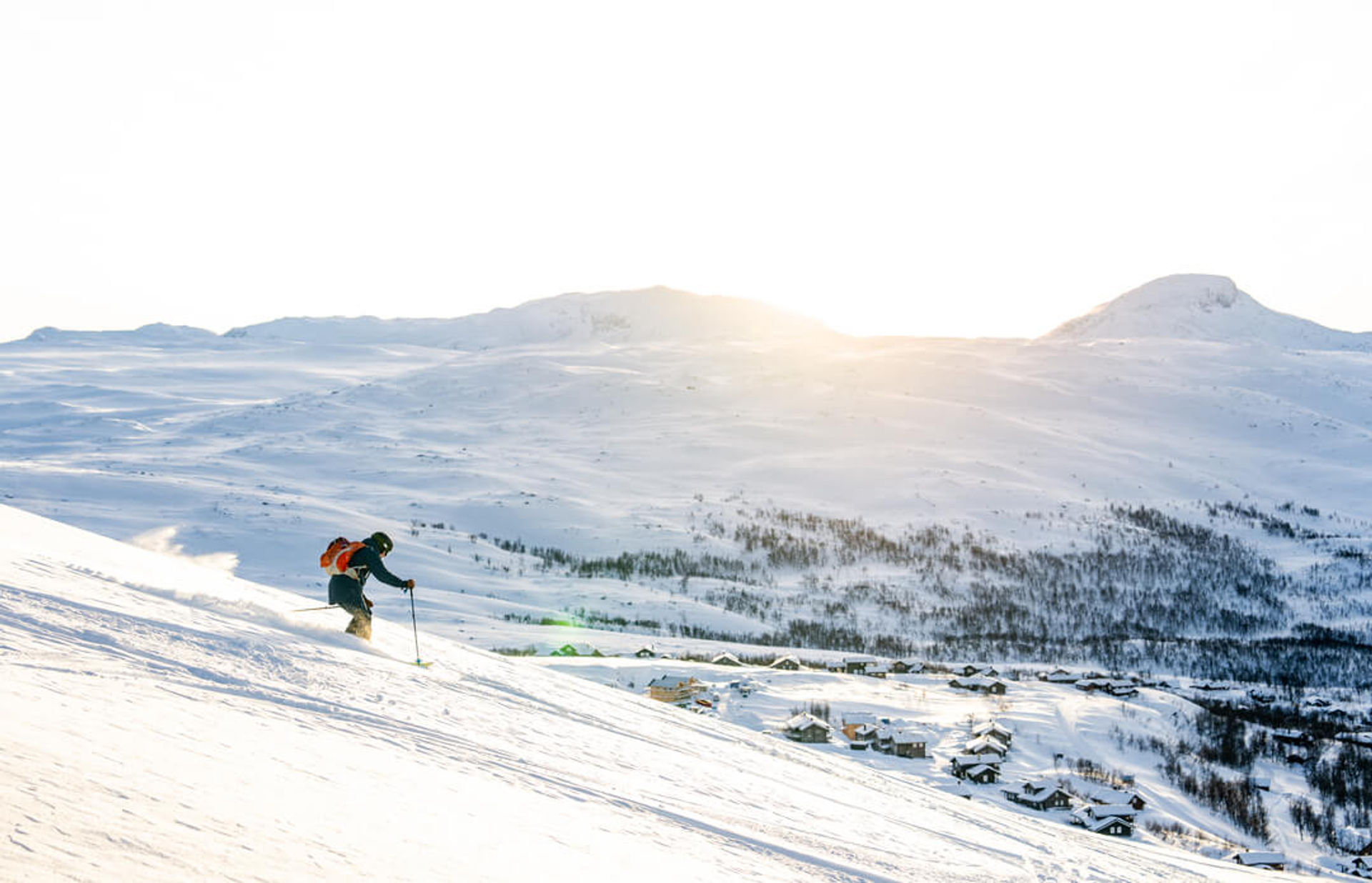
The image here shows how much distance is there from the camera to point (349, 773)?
536 cm

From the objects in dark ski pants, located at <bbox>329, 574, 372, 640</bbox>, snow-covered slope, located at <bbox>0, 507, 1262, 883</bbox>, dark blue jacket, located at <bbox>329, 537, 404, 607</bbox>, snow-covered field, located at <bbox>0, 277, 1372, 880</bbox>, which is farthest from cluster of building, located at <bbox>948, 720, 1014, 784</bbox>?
dark blue jacket, located at <bbox>329, 537, 404, 607</bbox>

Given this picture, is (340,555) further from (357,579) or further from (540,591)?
(540,591)

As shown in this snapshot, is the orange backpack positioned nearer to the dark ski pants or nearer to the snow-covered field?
the dark ski pants

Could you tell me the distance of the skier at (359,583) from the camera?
10.0 m

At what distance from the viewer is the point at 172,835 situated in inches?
143

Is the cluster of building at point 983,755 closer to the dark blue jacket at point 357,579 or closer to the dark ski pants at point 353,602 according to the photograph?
the dark ski pants at point 353,602

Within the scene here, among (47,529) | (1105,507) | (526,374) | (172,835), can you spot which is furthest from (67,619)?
(526,374)

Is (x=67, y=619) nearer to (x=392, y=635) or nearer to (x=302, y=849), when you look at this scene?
(x=302, y=849)

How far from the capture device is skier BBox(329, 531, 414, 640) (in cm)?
1001

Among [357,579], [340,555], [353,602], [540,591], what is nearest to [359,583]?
[357,579]

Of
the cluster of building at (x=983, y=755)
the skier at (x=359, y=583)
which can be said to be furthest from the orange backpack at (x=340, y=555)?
the cluster of building at (x=983, y=755)

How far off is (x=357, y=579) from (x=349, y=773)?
498 centimetres

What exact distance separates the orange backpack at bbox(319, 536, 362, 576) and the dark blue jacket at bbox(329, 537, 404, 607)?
0.04 meters

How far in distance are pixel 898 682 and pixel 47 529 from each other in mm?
46851
